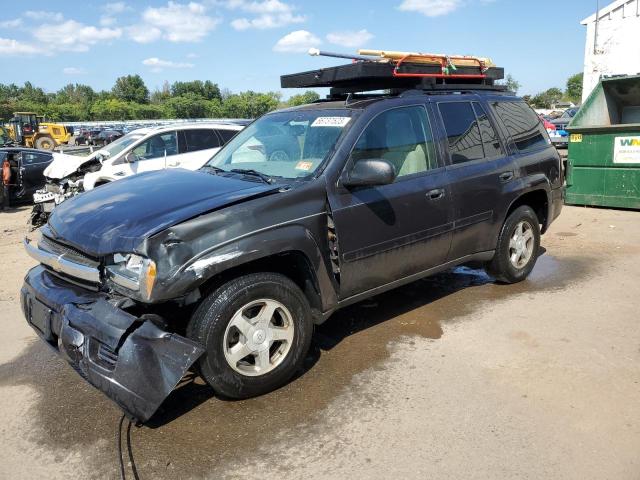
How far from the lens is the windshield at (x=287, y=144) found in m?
4.00

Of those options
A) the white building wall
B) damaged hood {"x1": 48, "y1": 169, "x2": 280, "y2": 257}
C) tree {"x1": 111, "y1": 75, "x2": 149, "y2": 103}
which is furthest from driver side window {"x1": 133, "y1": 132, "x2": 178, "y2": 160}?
tree {"x1": 111, "y1": 75, "x2": 149, "y2": 103}

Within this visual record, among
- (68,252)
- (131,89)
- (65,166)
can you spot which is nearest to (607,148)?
(68,252)

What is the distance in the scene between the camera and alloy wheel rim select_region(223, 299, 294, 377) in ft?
10.9

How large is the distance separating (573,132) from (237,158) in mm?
7346

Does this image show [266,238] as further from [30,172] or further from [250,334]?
[30,172]

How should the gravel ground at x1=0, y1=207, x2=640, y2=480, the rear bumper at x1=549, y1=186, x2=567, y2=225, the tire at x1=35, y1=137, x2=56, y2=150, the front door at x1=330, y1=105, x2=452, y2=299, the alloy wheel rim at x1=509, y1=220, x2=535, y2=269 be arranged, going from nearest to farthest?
the gravel ground at x1=0, y1=207, x2=640, y2=480, the front door at x1=330, y1=105, x2=452, y2=299, the alloy wheel rim at x1=509, y1=220, x2=535, y2=269, the rear bumper at x1=549, y1=186, x2=567, y2=225, the tire at x1=35, y1=137, x2=56, y2=150

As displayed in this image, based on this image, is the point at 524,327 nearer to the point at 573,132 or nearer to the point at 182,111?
the point at 573,132

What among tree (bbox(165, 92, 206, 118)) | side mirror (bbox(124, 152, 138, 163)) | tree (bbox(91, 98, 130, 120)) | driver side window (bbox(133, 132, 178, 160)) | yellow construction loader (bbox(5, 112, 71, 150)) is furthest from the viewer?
tree (bbox(165, 92, 206, 118))

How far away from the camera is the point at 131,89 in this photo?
10744 cm

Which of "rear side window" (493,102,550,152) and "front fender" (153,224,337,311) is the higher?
"rear side window" (493,102,550,152)

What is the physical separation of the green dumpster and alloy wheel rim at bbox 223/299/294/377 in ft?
22.5

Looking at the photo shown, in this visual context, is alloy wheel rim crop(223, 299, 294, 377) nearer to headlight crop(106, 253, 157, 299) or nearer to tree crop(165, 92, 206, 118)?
headlight crop(106, 253, 157, 299)

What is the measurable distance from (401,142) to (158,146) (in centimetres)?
717

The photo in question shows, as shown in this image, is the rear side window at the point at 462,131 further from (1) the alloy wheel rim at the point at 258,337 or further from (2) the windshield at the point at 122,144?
(2) the windshield at the point at 122,144
